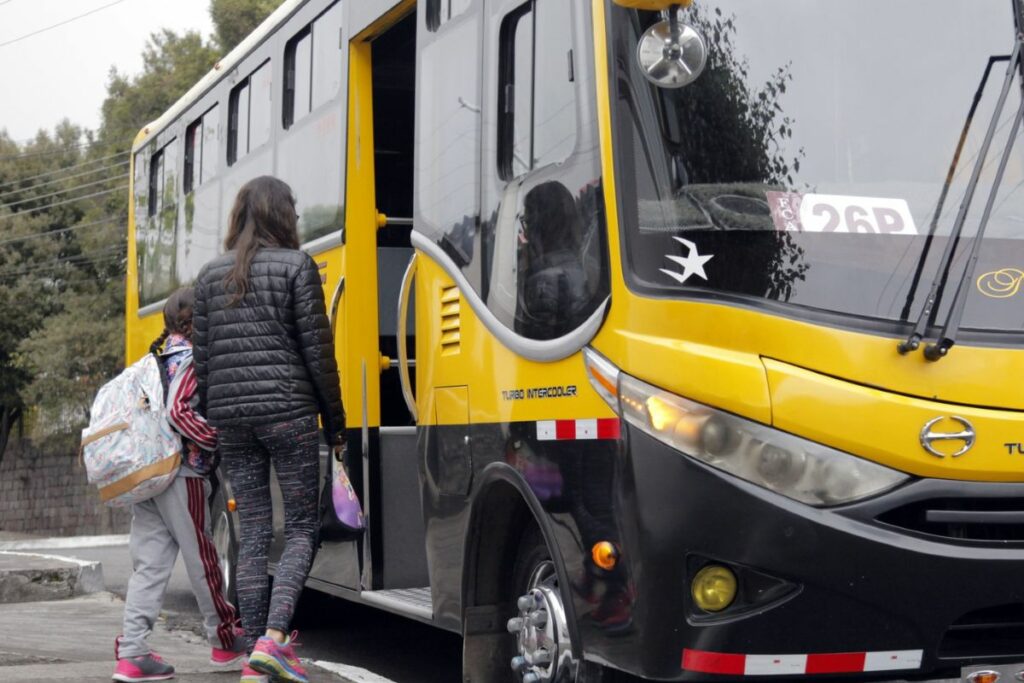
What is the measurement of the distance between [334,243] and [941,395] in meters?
3.97

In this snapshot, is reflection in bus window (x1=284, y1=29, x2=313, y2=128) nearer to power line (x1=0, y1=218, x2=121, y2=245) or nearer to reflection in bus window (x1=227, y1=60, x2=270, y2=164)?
reflection in bus window (x1=227, y1=60, x2=270, y2=164)

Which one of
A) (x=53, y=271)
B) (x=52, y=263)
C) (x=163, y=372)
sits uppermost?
(x=52, y=263)

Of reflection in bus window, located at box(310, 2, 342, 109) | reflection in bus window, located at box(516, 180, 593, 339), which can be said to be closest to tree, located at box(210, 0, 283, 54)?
reflection in bus window, located at box(310, 2, 342, 109)

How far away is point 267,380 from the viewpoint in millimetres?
6598

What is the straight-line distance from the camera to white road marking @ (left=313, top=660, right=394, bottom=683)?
23.1ft

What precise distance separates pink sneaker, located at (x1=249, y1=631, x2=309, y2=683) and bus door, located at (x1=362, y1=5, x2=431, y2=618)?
54 cm

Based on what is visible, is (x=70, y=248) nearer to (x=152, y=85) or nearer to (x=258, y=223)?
(x=152, y=85)

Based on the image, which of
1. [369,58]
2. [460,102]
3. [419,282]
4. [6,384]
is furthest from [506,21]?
[6,384]

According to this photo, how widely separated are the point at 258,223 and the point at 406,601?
1.75 m

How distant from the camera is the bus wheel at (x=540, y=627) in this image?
202 inches

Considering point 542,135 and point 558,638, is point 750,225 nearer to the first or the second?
point 542,135

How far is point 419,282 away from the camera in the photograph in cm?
657

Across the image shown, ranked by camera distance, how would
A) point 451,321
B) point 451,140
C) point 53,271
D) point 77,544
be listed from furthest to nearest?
point 53,271 < point 77,544 < point 451,140 < point 451,321

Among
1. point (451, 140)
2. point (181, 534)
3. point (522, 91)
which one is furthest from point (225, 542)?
point (522, 91)
